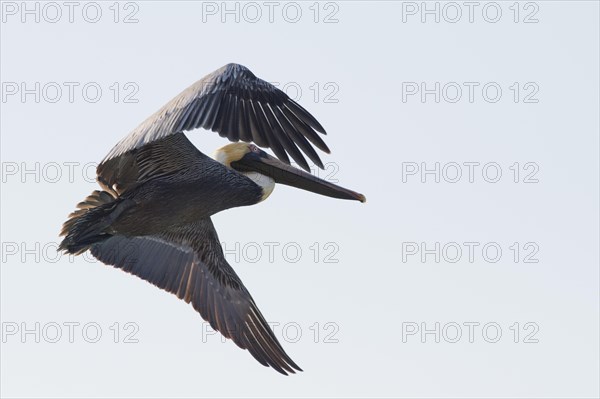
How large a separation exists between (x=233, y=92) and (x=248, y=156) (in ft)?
8.11

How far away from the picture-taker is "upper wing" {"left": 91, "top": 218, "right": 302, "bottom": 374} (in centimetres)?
1434

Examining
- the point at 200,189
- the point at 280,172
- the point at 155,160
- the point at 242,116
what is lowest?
the point at 200,189

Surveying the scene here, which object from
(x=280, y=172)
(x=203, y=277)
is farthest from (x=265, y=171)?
(x=203, y=277)

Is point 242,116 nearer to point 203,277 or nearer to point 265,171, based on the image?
point 265,171

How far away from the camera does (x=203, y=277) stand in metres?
14.9

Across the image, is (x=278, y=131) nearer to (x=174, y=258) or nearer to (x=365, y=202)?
(x=365, y=202)

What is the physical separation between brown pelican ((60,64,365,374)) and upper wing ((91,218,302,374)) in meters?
0.01

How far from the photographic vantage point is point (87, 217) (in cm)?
1326

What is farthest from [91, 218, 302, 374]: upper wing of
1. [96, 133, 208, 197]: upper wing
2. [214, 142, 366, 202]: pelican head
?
[214, 142, 366, 202]: pelican head

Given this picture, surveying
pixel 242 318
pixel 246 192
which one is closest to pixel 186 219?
pixel 246 192

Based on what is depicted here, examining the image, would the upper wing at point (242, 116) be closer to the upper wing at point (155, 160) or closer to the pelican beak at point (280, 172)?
the upper wing at point (155, 160)

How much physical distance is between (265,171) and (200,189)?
96cm

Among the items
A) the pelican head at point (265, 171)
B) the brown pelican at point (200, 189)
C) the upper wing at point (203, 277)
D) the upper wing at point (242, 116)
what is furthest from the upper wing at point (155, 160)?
the upper wing at point (242, 116)

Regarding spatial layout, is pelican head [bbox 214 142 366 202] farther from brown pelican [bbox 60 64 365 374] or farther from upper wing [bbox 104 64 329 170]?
upper wing [bbox 104 64 329 170]
